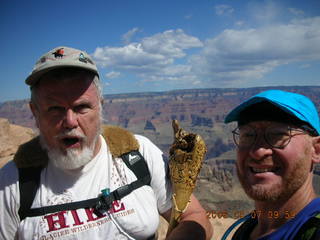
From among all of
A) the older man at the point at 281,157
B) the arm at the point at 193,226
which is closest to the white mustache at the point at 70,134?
the arm at the point at 193,226

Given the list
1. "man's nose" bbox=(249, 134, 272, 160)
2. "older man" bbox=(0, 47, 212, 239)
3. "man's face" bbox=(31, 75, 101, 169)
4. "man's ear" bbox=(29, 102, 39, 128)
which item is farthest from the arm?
"man's ear" bbox=(29, 102, 39, 128)

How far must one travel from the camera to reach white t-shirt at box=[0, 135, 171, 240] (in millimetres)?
2123

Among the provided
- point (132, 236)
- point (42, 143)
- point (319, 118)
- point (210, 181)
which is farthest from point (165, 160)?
point (210, 181)

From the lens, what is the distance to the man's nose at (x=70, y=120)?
2239 millimetres

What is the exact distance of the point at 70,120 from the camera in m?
2.24

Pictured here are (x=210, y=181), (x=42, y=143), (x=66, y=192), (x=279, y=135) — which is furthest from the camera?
(x=210, y=181)

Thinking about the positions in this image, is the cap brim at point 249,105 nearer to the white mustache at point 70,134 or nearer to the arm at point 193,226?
the arm at point 193,226

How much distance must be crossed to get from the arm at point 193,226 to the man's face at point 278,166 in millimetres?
610

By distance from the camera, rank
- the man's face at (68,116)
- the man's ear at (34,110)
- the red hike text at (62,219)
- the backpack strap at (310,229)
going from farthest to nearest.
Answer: the man's ear at (34,110)
the man's face at (68,116)
the red hike text at (62,219)
the backpack strap at (310,229)

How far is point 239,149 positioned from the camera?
2191 millimetres

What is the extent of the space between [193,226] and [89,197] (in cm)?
98

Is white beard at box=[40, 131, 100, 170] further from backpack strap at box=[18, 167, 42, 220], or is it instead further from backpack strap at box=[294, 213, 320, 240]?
backpack strap at box=[294, 213, 320, 240]

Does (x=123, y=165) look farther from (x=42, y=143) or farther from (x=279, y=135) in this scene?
(x=279, y=135)

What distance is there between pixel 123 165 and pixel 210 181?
8839cm
